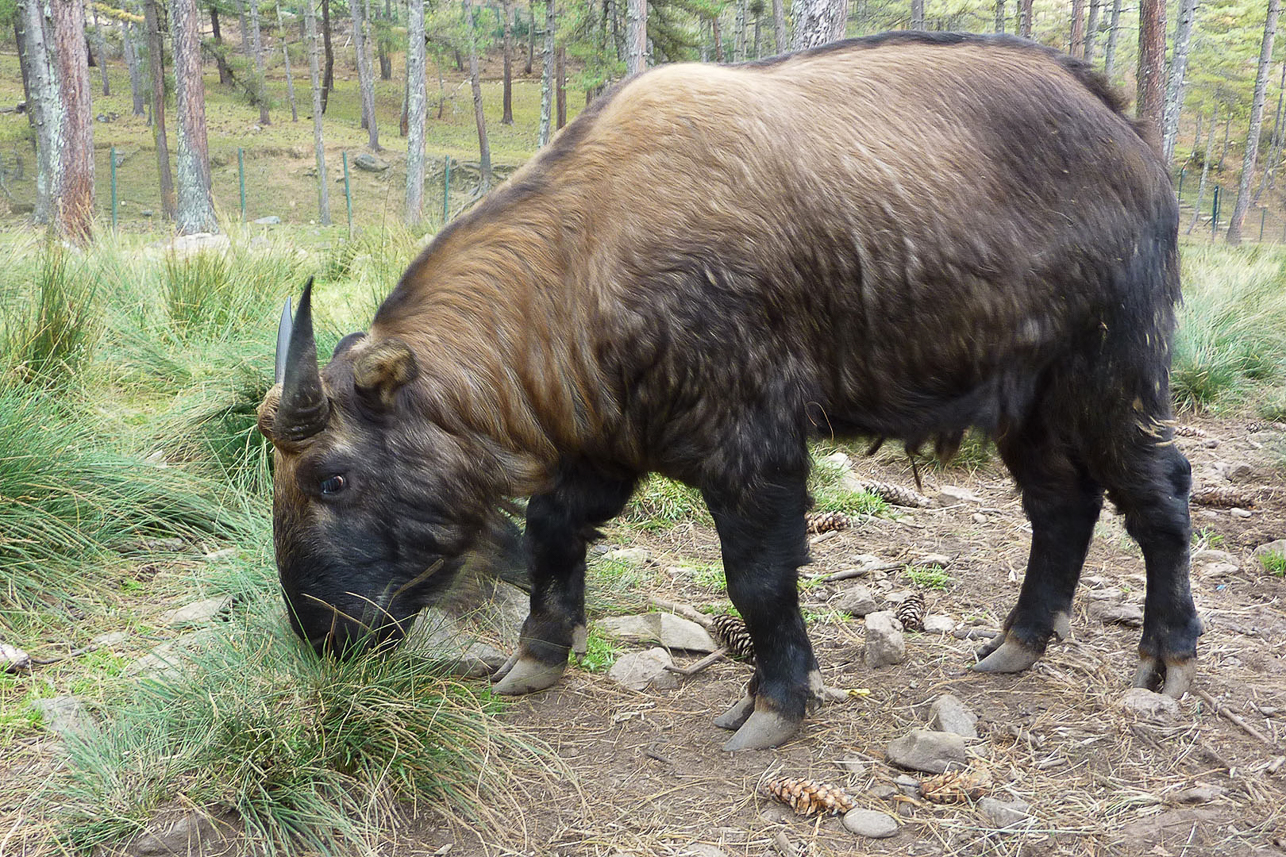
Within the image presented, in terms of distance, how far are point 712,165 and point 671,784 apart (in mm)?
1843

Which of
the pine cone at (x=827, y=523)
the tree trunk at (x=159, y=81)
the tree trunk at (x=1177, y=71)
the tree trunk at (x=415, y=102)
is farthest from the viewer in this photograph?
the tree trunk at (x=159, y=81)

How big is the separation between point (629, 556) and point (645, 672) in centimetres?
102

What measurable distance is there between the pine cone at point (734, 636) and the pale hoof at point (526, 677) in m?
0.64

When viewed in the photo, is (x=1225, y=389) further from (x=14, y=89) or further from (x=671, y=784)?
(x=14, y=89)

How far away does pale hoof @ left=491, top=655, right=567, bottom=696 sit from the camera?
345cm

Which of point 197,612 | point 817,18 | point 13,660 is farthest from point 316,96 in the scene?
point 13,660

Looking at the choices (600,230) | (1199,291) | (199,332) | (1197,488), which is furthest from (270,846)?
(1199,291)

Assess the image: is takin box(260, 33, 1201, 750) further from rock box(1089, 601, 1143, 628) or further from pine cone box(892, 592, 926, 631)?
pine cone box(892, 592, 926, 631)

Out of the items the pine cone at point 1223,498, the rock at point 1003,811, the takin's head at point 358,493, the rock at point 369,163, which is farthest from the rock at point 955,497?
the rock at point 369,163

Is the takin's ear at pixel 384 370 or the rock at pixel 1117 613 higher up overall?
the takin's ear at pixel 384 370

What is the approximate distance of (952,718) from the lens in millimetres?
3191

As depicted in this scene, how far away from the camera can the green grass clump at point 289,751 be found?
2.52 m

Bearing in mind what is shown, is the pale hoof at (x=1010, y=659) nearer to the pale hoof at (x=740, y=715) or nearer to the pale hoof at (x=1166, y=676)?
the pale hoof at (x=1166, y=676)

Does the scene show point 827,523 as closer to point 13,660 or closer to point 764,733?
point 764,733
